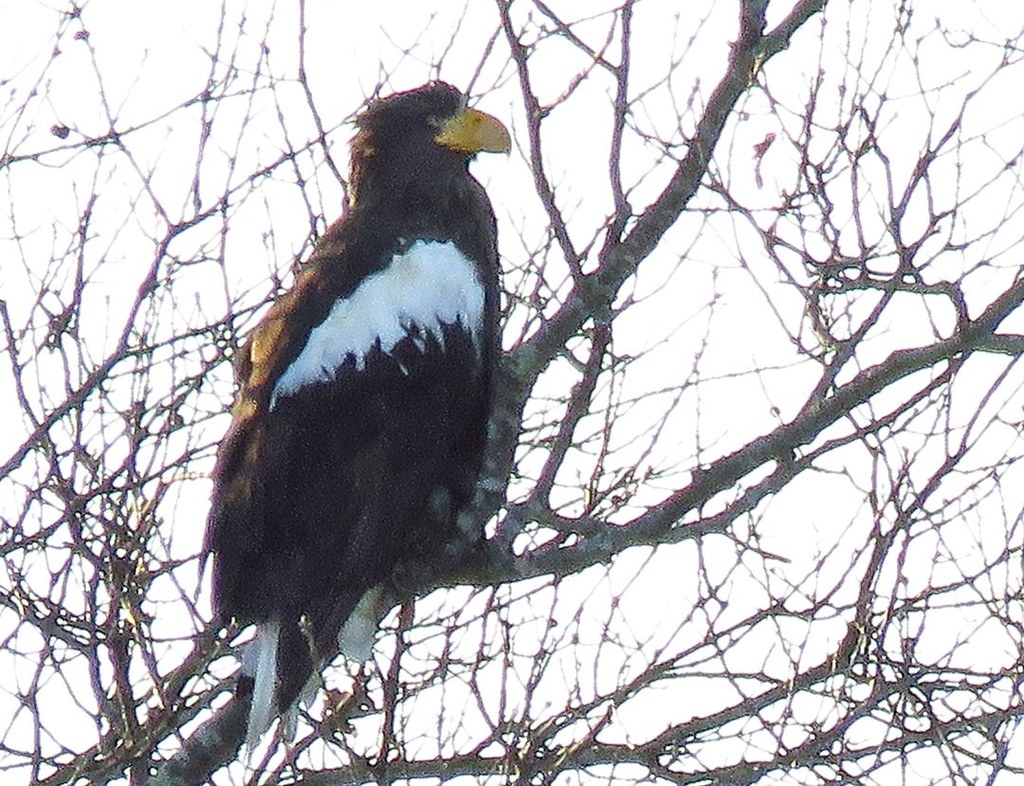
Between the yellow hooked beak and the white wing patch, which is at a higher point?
the yellow hooked beak

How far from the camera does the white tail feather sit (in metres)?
4.08

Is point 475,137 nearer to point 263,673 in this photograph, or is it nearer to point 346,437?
point 346,437

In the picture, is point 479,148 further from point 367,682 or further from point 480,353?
point 367,682

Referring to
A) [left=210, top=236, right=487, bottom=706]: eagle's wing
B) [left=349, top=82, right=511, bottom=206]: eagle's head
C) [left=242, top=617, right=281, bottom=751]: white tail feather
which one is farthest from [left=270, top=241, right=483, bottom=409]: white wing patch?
[left=242, top=617, right=281, bottom=751]: white tail feather

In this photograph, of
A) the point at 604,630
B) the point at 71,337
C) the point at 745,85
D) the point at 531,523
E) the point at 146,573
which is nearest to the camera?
the point at 745,85

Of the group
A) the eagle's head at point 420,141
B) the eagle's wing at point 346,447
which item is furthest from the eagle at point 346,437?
A: the eagle's head at point 420,141

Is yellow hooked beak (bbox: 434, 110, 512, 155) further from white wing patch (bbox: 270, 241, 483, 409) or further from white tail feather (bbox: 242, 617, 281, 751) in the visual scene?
white tail feather (bbox: 242, 617, 281, 751)

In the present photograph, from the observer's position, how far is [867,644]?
4520 millimetres

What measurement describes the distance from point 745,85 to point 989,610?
1.65 m

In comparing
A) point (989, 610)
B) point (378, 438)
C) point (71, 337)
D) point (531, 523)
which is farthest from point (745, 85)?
point (71, 337)

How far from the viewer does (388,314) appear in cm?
452

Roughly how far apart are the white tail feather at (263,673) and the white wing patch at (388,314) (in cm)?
54

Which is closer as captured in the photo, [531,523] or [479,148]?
[531,523]

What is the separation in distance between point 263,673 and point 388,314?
901 millimetres
